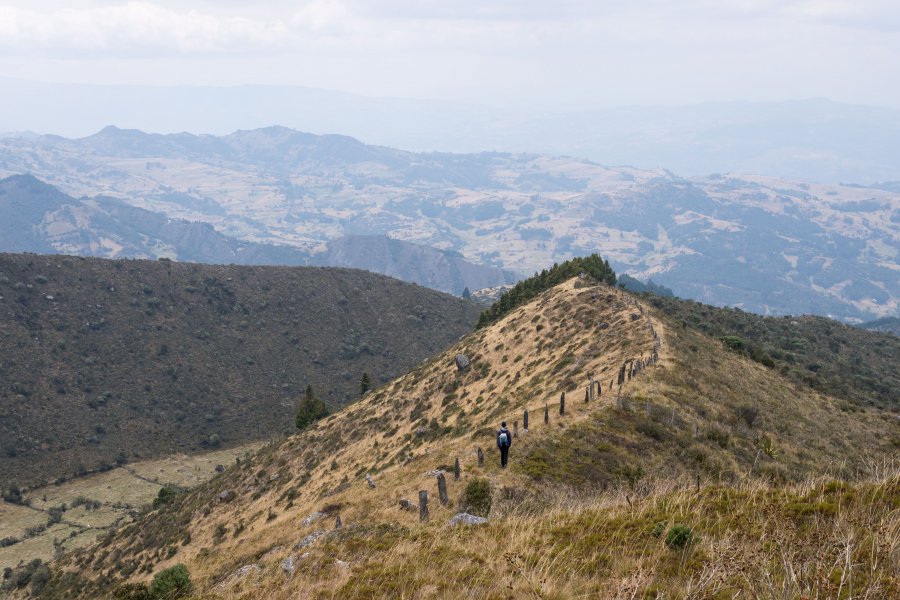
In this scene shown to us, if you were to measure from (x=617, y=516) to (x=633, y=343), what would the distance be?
3182 centimetres

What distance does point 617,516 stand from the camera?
14.9 m

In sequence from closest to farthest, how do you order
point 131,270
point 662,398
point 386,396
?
point 662,398
point 386,396
point 131,270

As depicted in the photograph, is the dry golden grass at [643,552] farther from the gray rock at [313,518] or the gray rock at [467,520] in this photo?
the gray rock at [313,518]

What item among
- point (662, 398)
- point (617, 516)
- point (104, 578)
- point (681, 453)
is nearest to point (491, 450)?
point (681, 453)

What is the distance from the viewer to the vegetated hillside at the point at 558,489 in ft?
37.9

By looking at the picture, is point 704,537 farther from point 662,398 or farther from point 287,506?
point 287,506

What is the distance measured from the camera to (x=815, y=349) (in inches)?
3201

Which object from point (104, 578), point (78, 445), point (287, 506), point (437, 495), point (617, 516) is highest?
point (617, 516)

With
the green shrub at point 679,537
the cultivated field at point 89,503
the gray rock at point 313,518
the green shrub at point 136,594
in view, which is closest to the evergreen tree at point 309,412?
the cultivated field at point 89,503

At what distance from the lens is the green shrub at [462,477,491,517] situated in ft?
74.7

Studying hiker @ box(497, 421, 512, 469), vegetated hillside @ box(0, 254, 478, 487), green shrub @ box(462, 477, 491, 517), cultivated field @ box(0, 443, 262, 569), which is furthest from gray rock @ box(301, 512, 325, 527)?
vegetated hillside @ box(0, 254, 478, 487)

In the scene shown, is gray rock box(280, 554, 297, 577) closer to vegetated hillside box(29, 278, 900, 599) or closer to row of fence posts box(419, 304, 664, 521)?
vegetated hillside box(29, 278, 900, 599)

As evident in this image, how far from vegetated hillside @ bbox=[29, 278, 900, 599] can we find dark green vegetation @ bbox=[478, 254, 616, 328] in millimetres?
12981

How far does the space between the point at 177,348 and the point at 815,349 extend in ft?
340
